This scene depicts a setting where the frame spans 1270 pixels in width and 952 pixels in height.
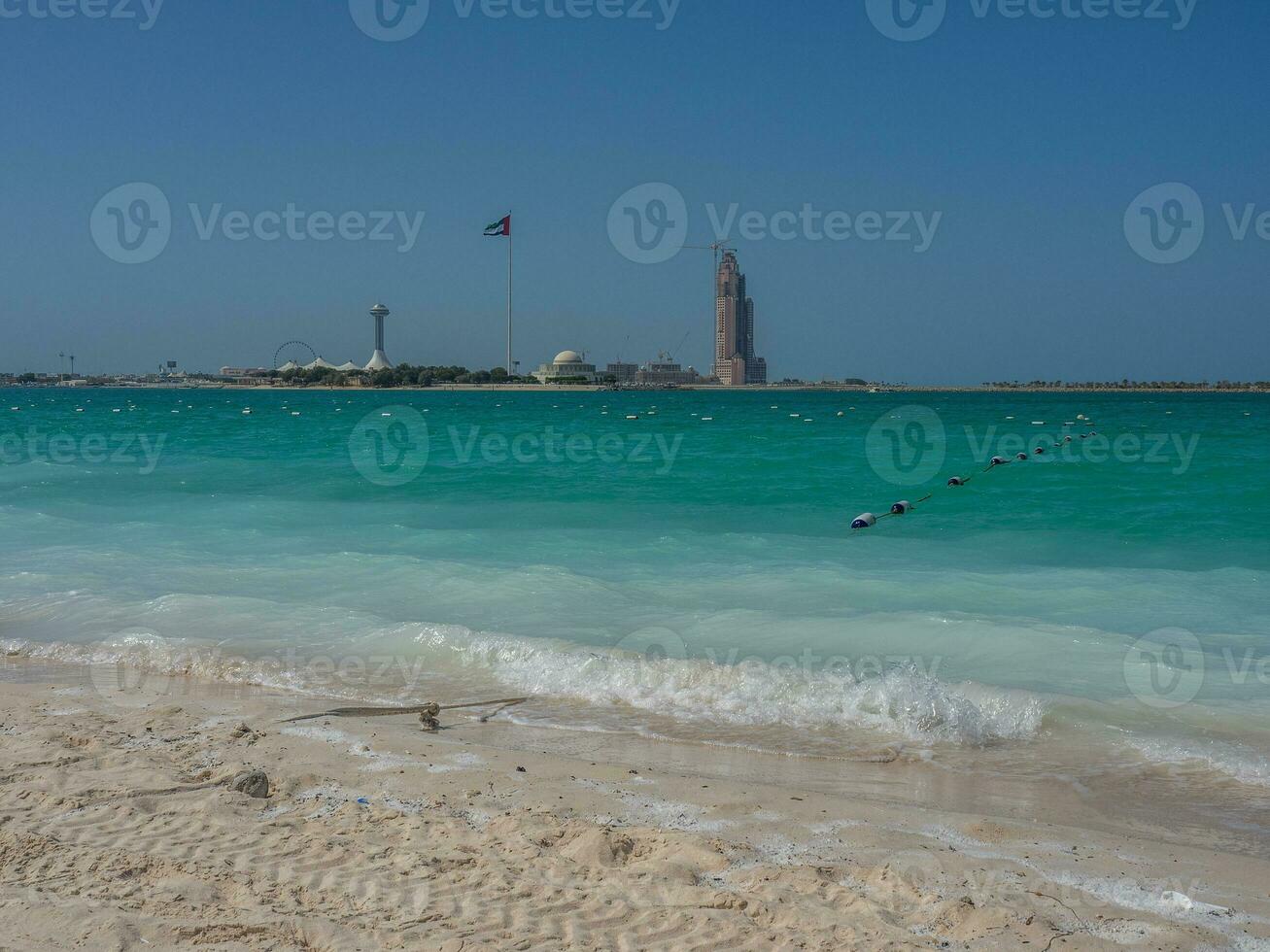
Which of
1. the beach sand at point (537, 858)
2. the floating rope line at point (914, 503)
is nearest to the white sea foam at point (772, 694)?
the beach sand at point (537, 858)

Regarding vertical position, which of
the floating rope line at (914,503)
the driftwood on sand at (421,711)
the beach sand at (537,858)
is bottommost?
the driftwood on sand at (421,711)

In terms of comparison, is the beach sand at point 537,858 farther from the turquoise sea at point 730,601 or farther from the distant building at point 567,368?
the distant building at point 567,368

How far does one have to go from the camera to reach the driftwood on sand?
22.2 feet

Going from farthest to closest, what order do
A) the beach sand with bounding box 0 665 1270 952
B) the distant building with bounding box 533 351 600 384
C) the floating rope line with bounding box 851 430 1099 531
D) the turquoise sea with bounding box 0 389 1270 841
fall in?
1. the distant building with bounding box 533 351 600 384
2. the floating rope line with bounding box 851 430 1099 531
3. the turquoise sea with bounding box 0 389 1270 841
4. the beach sand with bounding box 0 665 1270 952

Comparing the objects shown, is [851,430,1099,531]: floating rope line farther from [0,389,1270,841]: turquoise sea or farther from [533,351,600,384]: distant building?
[533,351,600,384]: distant building

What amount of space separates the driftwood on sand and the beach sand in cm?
49

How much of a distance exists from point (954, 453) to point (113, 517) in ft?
87.5

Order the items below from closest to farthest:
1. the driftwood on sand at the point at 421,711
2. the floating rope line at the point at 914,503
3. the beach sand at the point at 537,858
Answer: the beach sand at the point at 537,858 → the driftwood on sand at the point at 421,711 → the floating rope line at the point at 914,503

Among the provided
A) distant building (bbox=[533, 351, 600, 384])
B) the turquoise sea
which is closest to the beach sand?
the turquoise sea

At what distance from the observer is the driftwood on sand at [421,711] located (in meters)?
6.77

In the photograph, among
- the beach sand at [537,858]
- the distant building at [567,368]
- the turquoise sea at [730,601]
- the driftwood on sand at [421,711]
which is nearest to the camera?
the beach sand at [537,858]

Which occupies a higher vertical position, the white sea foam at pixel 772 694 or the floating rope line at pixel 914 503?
the floating rope line at pixel 914 503

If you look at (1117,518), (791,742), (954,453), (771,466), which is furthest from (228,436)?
(791,742)

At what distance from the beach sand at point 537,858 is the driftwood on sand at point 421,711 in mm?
495
